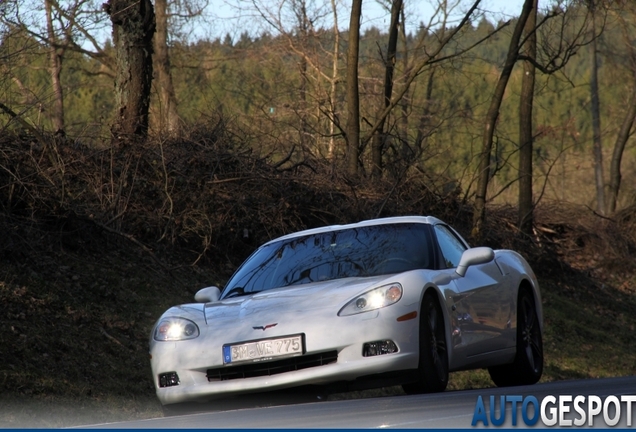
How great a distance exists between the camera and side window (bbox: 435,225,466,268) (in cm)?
918

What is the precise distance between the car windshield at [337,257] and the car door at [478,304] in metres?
0.28

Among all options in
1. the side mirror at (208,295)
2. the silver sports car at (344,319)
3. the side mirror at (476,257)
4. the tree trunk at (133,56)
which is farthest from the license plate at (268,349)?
the tree trunk at (133,56)

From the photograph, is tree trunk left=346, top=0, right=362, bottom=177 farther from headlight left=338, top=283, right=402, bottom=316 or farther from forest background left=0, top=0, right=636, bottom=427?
headlight left=338, top=283, right=402, bottom=316

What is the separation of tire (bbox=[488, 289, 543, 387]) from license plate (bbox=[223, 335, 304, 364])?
2.92 m

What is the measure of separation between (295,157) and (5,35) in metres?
8.28

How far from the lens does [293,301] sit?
797 cm

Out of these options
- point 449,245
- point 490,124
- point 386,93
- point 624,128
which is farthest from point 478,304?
point 624,128

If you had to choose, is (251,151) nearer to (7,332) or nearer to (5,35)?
(5,35)

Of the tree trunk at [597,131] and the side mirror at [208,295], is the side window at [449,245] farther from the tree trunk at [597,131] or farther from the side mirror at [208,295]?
the tree trunk at [597,131]

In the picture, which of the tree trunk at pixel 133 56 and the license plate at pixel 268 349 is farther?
the tree trunk at pixel 133 56

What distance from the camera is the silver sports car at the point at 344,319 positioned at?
25.0 ft

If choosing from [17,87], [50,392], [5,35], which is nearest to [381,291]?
[50,392]

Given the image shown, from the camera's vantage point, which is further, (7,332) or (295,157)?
(295,157)

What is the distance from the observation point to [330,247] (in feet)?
30.4
